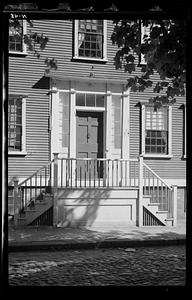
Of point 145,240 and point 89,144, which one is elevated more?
point 89,144

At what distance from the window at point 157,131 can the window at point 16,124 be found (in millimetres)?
4405

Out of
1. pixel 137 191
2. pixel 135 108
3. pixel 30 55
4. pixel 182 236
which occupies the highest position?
pixel 30 55

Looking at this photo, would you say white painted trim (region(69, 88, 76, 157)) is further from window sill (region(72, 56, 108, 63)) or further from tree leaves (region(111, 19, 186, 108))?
tree leaves (region(111, 19, 186, 108))

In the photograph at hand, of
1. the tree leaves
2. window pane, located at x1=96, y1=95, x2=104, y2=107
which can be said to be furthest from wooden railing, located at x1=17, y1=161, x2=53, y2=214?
the tree leaves

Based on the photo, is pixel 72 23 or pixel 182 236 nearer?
pixel 182 236

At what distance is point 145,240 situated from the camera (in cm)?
1081

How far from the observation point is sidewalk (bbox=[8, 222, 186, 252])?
1010 centimetres

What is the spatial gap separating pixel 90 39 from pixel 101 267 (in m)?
9.64

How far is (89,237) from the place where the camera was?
11.3 m

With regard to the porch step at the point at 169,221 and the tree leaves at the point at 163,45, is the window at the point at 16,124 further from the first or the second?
the tree leaves at the point at 163,45

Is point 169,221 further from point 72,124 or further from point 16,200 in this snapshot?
point 16,200
